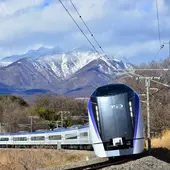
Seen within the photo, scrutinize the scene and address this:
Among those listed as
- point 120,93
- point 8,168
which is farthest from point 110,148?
point 8,168

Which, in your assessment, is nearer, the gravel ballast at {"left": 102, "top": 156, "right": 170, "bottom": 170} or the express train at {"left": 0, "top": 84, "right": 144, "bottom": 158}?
the gravel ballast at {"left": 102, "top": 156, "right": 170, "bottom": 170}

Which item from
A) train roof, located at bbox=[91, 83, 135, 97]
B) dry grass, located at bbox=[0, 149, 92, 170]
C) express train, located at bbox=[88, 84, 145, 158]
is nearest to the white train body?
dry grass, located at bbox=[0, 149, 92, 170]

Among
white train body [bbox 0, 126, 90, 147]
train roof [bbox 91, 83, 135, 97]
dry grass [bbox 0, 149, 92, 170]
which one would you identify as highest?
train roof [bbox 91, 83, 135, 97]

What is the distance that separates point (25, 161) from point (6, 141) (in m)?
25.6

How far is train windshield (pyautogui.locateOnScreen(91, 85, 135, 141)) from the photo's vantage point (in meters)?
21.7

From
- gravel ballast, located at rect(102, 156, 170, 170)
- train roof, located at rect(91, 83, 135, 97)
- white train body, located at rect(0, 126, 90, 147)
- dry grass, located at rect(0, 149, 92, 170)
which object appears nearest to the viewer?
gravel ballast, located at rect(102, 156, 170, 170)

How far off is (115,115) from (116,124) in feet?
1.30

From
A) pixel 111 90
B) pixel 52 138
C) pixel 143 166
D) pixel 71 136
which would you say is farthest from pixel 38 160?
pixel 52 138

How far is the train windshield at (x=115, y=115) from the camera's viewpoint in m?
21.7

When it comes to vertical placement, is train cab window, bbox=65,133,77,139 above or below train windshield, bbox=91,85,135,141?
below

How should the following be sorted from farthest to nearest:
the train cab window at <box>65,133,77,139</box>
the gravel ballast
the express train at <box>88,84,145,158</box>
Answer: the train cab window at <box>65,133,77,139</box>, the express train at <box>88,84,145,158</box>, the gravel ballast

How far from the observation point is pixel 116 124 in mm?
21656

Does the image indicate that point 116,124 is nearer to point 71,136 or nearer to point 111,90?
point 111,90

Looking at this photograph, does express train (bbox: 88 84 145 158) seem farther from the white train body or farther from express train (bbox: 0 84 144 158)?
the white train body
